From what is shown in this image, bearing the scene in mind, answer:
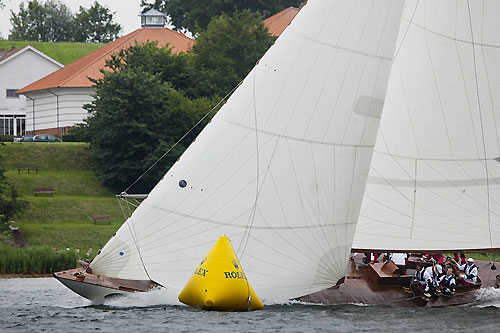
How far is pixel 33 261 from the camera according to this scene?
3831 centimetres

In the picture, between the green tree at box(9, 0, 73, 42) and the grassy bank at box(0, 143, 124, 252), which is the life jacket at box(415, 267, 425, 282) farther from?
the green tree at box(9, 0, 73, 42)

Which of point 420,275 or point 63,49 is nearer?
point 420,275

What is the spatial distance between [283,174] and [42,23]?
127462 mm

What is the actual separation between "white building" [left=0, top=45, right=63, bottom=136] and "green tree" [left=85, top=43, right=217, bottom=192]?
1277 inches

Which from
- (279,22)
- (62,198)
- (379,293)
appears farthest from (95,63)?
(379,293)

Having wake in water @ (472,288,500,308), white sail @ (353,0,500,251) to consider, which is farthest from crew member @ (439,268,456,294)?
white sail @ (353,0,500,251)

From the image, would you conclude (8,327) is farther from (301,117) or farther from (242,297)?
(301,117)

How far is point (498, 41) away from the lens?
27.3 m

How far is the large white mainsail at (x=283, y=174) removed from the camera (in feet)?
79.0

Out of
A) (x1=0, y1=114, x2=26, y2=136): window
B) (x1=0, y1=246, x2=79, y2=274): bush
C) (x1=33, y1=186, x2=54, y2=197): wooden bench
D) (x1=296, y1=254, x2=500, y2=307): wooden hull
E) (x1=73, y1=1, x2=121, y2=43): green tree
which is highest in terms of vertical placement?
(x1=73, y1=1, x2=121, y2=43): green tree

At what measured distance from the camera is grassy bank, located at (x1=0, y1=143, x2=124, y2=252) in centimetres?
4497

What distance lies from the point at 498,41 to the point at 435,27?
1.91 meters

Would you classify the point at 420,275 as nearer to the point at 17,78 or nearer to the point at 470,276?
the point at 470,276

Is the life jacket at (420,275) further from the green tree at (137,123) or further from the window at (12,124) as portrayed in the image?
the window at (12,124)
